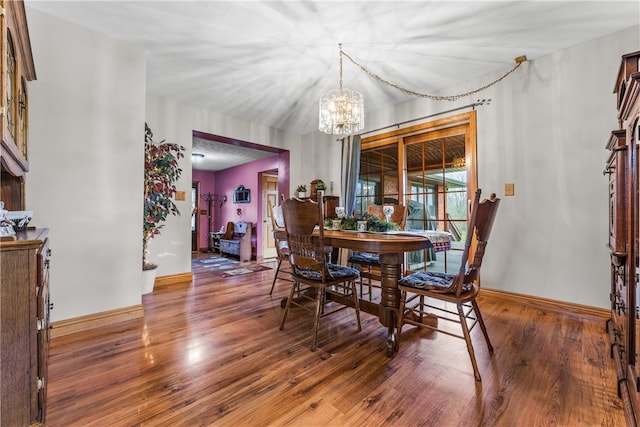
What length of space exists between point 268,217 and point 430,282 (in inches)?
201

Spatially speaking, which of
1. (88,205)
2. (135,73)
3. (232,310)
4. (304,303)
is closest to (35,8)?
(135,73)

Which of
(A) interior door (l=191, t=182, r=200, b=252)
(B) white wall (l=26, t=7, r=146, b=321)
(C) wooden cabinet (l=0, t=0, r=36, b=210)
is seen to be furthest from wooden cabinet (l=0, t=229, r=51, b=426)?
(A) interior door (l=191, t=182, r=200, b=252)

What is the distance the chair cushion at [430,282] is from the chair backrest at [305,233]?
573 millimetres

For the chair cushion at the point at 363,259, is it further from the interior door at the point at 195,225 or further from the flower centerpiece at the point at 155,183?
the interior door at the point at 195,225

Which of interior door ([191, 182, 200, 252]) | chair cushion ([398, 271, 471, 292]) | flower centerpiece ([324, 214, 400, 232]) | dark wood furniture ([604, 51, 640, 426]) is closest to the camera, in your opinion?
dark wood furniture ([604, 51, 640, 426])

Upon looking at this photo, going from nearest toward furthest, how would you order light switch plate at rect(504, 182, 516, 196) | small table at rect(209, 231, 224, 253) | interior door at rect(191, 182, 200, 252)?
light switch plate at rect(504, 182, 516, 196)
small table at rect(209, 231, 224, 253)
interior door at rect(191, 182, 200, 252)

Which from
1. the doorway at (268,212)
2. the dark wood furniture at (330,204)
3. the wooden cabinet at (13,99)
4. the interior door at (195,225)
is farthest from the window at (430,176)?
the interior door at (195,225)

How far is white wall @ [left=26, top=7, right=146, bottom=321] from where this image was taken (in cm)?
207

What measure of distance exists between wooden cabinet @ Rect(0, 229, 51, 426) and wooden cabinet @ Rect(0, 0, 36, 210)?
0.65 metres

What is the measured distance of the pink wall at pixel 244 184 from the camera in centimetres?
534

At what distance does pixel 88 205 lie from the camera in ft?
7.35

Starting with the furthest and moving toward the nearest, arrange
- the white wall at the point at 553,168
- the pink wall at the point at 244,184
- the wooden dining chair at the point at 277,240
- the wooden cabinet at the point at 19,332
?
the pink wall at the point at 244,184 → the wooden dining chair at the point at 277,240 → the white wall at the point at 553,168 → the wooden cabinet at the point at 19,332

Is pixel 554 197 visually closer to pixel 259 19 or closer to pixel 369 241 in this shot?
pixel 369 241

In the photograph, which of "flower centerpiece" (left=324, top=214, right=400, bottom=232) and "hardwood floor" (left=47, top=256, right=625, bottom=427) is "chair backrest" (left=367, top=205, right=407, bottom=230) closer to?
"flower centerpiece" (left=324, top=214, right=400, bottom=232)
